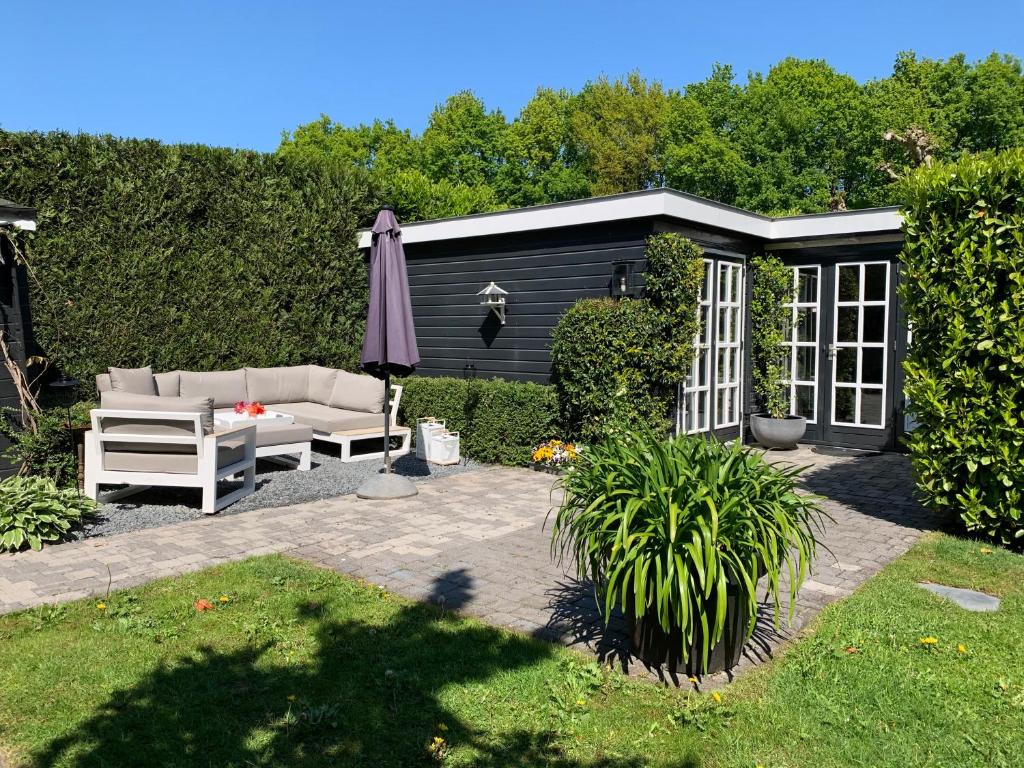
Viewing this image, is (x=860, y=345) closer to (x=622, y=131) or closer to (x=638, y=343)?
(x=638, y=343)

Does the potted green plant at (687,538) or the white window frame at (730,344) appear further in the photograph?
the white window frame at (730,344)

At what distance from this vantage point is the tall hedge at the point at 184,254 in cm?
807

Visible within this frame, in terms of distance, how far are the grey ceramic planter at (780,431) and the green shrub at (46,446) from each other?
7198 mm

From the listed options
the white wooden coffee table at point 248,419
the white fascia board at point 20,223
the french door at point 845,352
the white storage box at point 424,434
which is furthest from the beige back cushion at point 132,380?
the french door at point 845,352

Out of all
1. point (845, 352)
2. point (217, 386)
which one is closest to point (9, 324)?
point (217, 386)

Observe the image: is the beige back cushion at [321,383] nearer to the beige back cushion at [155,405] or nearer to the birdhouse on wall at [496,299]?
the birdhouse on wall at [496,299]

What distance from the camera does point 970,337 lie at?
5180 millimetres

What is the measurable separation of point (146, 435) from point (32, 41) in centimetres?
634

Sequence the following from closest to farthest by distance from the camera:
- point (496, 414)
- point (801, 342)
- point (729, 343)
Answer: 1. point (496, 414)
2. point (729, 343)
3. point (801, 342)

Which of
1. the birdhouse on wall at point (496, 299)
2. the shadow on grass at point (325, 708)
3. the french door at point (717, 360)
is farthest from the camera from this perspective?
the birdhouse on wall at point (496, 299)

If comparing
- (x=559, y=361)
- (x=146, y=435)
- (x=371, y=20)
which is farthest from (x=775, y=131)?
(x=146, y=435)

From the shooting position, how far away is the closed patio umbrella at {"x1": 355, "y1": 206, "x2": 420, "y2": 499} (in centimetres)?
656

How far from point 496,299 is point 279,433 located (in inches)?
118

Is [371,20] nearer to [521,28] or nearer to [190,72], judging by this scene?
[190,72]
